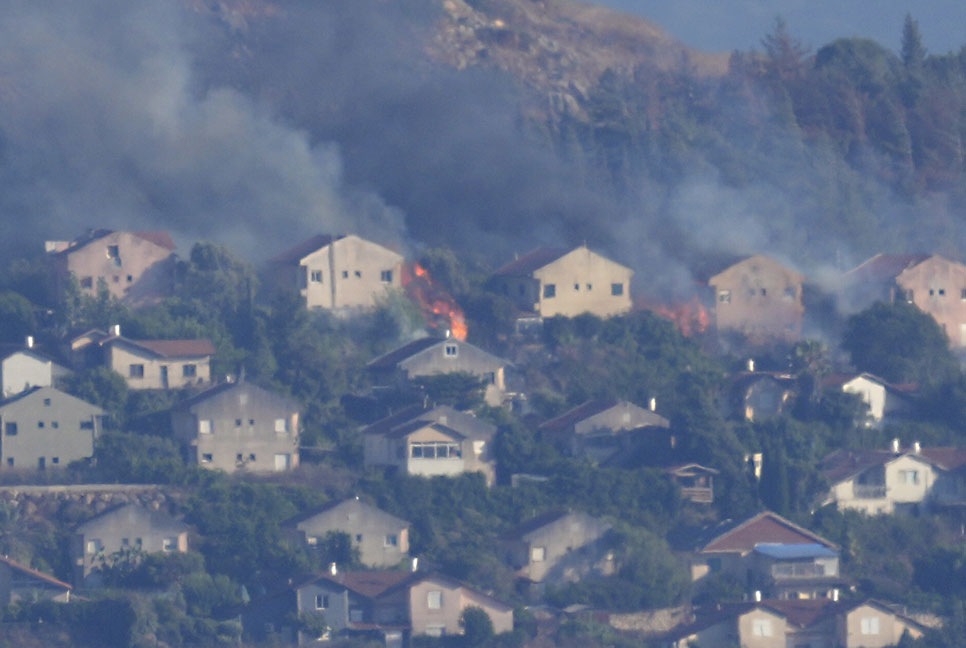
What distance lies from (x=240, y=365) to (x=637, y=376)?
30.5 feet

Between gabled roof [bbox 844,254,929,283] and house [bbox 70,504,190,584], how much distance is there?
2599 cm

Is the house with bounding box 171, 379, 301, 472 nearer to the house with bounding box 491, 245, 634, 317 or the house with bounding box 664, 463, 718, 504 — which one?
the house with bounding box 664, 463, 718, 504

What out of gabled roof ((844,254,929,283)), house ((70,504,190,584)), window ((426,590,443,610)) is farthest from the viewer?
gabled roof ((844,254,929,283))

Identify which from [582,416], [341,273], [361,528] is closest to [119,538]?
[361,528]

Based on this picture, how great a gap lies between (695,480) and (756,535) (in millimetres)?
2699

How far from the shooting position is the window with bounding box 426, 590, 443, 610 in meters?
53.2

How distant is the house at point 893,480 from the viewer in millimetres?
60688

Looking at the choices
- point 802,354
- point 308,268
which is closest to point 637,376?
point 802,354

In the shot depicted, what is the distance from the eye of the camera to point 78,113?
76750 millimetres

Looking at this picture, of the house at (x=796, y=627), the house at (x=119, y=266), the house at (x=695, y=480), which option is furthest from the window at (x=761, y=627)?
the house at (x=119, y=266)

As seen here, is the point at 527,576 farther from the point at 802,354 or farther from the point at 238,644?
the point at 802,354

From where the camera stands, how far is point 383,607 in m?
53.2

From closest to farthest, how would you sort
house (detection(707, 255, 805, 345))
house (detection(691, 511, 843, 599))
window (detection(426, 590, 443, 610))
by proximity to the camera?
window (detection(426, 590, 443, 610)) → house (detection(691, 511, 843, 599)) → house (detection(707, 255, 805, 345))

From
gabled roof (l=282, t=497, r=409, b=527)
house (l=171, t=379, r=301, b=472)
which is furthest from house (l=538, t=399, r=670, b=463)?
gabled roof (l=282, t=497, r=409, b=527)
